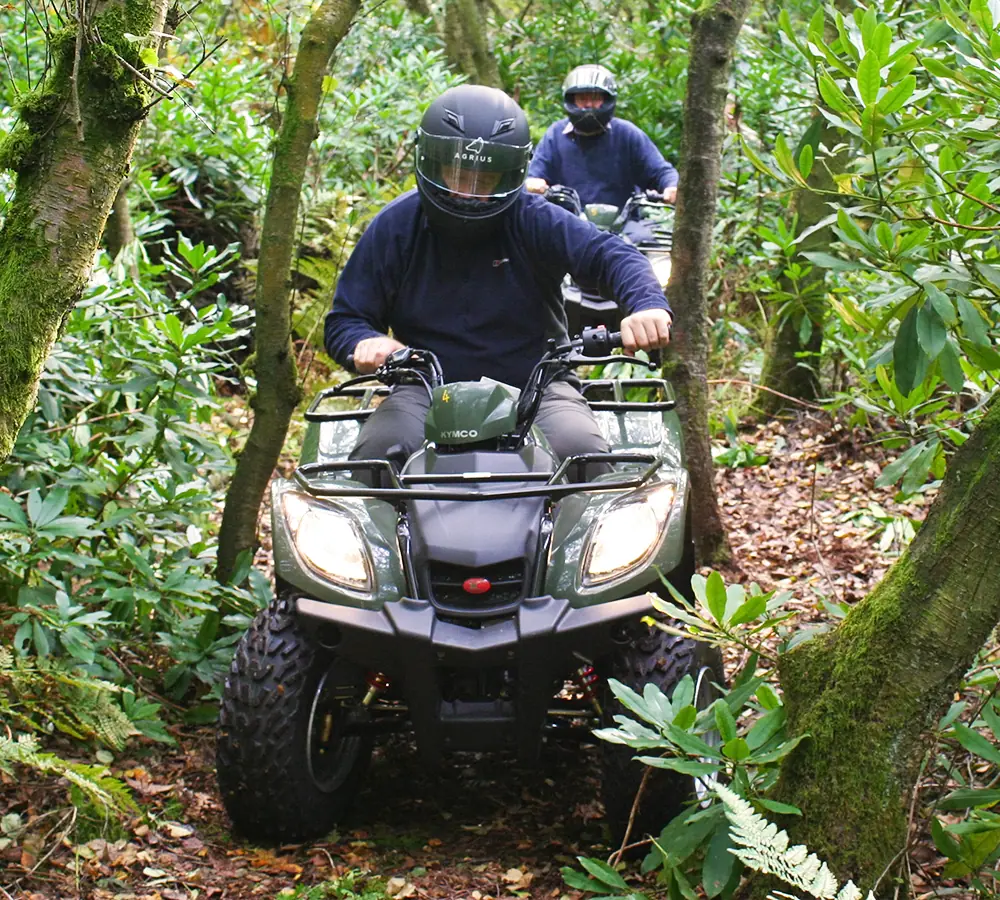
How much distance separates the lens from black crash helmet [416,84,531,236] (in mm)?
4176

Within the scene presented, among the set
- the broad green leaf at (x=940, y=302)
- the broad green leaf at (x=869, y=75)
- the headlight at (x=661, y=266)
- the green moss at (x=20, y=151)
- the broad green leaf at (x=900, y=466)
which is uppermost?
the broad green leaf at (x=869, y=75)

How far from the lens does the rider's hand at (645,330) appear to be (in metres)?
3.87

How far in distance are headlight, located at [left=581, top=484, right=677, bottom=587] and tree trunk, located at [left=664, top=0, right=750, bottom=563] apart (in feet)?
6.43

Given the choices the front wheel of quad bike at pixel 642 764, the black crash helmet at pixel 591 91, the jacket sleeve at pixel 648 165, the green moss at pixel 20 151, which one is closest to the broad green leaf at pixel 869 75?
the front wheel of quad bike at pixel 642 764

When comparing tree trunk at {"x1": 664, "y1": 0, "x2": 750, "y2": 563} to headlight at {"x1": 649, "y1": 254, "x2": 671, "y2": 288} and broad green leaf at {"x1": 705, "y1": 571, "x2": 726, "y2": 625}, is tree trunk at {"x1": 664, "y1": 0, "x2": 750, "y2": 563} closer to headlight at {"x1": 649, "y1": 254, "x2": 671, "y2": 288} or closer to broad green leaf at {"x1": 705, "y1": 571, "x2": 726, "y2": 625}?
headlight at {"x1": 649, "y1": 254, "x2": 671, "y2": 288}

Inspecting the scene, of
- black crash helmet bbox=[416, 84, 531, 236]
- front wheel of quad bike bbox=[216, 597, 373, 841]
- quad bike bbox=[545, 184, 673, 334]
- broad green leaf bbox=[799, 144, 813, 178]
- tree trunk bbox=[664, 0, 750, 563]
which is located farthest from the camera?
quad bike bbox=[545, 184, 673, 334]

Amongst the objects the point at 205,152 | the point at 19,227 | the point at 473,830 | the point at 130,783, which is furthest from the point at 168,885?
the point at 205,152

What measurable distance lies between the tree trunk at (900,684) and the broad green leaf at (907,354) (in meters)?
0.18

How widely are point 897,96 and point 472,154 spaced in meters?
1.96

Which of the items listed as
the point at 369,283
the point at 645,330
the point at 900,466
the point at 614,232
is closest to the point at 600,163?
the point at 614,232

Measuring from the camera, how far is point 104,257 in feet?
17.0

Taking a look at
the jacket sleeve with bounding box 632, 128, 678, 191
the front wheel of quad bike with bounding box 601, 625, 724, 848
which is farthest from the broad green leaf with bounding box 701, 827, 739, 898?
the jacket sleeve with bounding box 632, 128, 678, 191

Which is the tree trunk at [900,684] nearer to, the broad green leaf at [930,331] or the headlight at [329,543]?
the broad green leaf at [930,331]

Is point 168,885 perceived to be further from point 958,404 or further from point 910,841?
point 958,404
